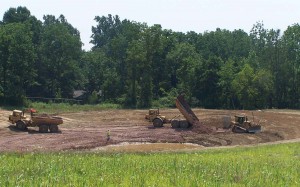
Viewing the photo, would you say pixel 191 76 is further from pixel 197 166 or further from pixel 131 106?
pixel 197 166

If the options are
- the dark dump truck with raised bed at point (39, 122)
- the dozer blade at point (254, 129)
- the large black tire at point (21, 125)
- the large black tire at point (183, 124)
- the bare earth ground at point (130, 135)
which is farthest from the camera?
the large black tire at point (183, 124)

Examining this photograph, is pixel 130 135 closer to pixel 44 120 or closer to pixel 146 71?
pixel 44 120

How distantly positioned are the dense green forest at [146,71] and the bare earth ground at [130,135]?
1724 centimetres

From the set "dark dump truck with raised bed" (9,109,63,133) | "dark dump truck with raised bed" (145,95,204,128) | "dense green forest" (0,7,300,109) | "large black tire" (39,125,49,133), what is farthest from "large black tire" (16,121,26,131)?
"dense green forest" (0,7,300,109)

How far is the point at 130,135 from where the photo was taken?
4003 centimetres

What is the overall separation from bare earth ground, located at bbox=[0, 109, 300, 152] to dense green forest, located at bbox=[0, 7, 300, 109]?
56.5 feet

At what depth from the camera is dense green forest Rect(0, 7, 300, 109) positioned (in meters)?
66.6

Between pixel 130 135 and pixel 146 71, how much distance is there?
33.5 metres

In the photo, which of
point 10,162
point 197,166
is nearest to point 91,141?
point 10,162

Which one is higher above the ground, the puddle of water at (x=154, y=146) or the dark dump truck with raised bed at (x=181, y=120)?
the dark dump truck with raised bed at (x=181, y=120)

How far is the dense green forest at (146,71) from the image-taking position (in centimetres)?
6662

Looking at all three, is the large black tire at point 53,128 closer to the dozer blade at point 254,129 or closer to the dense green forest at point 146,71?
the dozer blade at point 254,129

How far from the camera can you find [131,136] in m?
39.6

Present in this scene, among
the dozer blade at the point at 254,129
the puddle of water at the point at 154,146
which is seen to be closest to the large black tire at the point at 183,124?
the dozer blade at the point at 254,129
